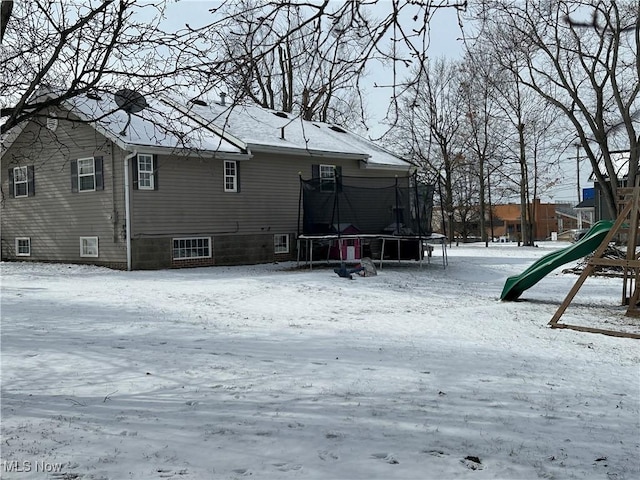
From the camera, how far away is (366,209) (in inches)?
742

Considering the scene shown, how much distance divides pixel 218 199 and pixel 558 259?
11.7m

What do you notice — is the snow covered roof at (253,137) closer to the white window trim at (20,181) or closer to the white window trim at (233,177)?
the white window trim at (233,177)

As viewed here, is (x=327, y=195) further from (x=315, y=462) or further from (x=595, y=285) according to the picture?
(x=315, y=462)

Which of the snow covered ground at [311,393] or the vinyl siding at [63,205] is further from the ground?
the vinyl siding at [63,205]

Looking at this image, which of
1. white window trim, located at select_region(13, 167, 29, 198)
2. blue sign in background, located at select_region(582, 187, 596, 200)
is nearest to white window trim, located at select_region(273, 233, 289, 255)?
white window trim, located at select_region(13, 167, 29, 198)

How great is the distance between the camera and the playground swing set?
8.85 m

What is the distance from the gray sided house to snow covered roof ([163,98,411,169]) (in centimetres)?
7

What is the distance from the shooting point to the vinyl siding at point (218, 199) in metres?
17.9

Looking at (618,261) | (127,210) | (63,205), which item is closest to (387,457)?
(618,261)

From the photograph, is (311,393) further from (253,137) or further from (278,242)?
(278,242)

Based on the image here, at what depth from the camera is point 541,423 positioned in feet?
14.7

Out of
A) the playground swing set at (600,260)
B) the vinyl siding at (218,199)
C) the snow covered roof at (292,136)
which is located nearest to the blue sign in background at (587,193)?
the snow covered roof at (292,136)

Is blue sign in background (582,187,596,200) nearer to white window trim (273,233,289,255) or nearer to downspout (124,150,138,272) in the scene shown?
white window trim (273,233,289,255)

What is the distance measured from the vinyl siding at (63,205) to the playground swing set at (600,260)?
11.4 m
